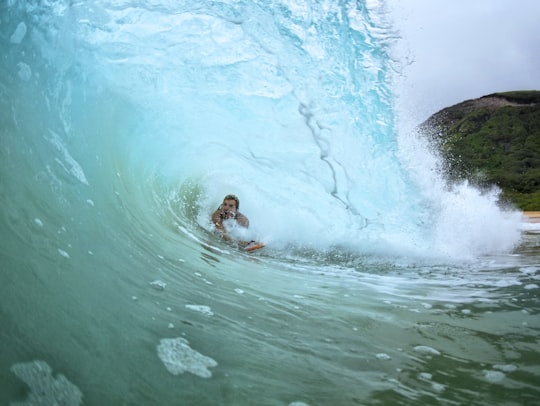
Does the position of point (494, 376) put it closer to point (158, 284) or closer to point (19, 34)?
point (158, 284)

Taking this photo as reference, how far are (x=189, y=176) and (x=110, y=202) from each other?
13.9 feet

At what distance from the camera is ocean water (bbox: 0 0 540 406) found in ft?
6.76

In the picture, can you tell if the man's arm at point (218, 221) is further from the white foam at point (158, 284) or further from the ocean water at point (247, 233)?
the white foam at point (158, 284)

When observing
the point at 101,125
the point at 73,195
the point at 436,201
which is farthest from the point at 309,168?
the point at 73,195

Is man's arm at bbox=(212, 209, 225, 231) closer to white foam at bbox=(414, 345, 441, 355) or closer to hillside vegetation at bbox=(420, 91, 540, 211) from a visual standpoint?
white foam at bbox=(414, 345, 441, 355)

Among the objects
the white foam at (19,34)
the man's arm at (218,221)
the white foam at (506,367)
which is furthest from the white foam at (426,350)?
the man's arm at (218,221)

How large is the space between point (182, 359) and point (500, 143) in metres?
103

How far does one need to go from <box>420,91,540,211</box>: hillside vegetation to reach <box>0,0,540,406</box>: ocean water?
6016 cm

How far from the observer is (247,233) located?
7652 millimetres

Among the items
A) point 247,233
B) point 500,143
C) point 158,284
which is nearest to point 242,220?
point 247,233

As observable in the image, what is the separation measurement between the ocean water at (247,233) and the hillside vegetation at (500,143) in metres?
60.2

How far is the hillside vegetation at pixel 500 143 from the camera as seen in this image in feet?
246

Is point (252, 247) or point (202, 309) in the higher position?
point (252, 247)

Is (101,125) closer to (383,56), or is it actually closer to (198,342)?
(198,342)
